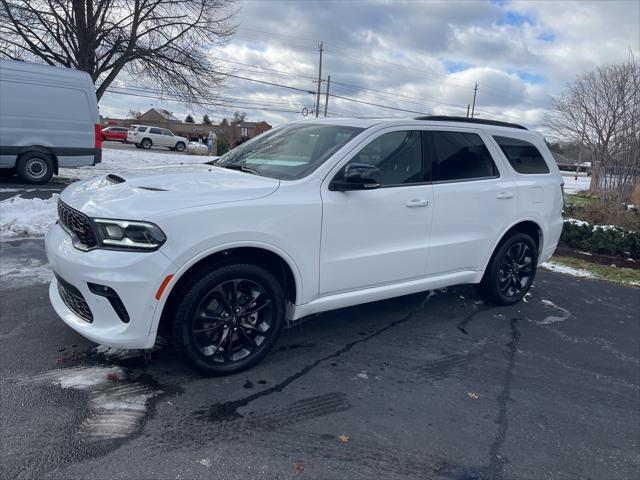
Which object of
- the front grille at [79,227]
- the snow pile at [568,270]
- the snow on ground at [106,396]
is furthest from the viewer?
the snow pile at [568,270]

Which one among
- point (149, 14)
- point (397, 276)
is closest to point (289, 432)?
point (397, 276)

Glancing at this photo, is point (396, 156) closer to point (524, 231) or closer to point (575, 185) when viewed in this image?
point (524, 231)

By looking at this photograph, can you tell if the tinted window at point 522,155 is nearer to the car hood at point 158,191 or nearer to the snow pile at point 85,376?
the car hood at point 158,191

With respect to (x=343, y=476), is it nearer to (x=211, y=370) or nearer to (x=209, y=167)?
(x=211, y=370)

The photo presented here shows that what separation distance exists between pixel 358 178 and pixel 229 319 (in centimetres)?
135

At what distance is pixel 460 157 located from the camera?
15.3 ft

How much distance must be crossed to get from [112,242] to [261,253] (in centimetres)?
98

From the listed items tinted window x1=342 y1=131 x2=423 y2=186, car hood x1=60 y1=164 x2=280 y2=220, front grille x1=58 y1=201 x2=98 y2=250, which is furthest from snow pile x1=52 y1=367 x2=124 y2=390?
tinted window x1=342 y1=131 x2=423 y2=186

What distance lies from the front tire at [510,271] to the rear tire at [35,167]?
10152 millimetres

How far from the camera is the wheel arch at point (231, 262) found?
3.09 meters

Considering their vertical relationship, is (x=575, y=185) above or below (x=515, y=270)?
above

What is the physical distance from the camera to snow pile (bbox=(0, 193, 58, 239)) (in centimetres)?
699

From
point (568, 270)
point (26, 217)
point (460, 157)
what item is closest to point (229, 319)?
point (460, 157)

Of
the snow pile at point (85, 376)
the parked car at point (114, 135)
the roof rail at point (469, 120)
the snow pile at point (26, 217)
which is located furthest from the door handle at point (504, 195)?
the parked car at point (114, 135)
